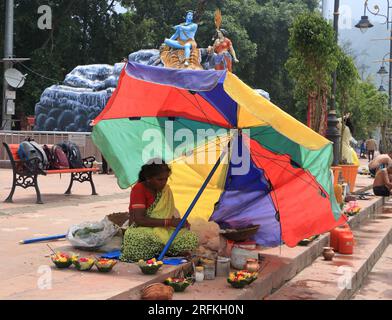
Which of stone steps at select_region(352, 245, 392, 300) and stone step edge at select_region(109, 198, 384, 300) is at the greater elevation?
stone step edge at select_region(109, 198, 384, 300)

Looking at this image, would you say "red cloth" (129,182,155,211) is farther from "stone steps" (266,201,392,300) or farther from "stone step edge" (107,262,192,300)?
"stone steps" (266,201,392,300)

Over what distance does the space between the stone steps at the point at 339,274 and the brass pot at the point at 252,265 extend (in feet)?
0.94

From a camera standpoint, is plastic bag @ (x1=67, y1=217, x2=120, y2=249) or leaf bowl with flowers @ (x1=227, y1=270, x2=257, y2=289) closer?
leaf bowl with flowers @ (x1=227, y1=270, x2=257, y2=289)

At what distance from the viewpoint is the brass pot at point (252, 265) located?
4.88 m

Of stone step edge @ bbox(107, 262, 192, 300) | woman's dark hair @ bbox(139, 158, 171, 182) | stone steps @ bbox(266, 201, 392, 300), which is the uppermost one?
woman's dark hair @ bbox(139, 158, 171, 182)

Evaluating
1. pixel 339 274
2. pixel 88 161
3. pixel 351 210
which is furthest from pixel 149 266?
pixel 88 161

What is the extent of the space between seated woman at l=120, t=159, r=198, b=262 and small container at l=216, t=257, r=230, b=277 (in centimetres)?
36

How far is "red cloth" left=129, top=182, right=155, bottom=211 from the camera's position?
5.10m

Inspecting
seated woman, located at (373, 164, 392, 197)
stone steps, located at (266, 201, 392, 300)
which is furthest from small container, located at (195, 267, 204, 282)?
seated woman, located at (373, 164, 392, 197)

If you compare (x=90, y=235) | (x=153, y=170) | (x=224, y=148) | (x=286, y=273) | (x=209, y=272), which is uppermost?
(x=224, y=148)

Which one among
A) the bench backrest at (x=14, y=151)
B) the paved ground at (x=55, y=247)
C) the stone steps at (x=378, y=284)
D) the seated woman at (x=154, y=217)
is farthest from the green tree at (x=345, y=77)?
the seated woman at (x=154, y=217)

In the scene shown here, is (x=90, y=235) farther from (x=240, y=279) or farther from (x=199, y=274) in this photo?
(x=240, y=279)

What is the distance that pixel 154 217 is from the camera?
511 cm

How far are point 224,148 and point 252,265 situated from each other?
1486 millimetres
